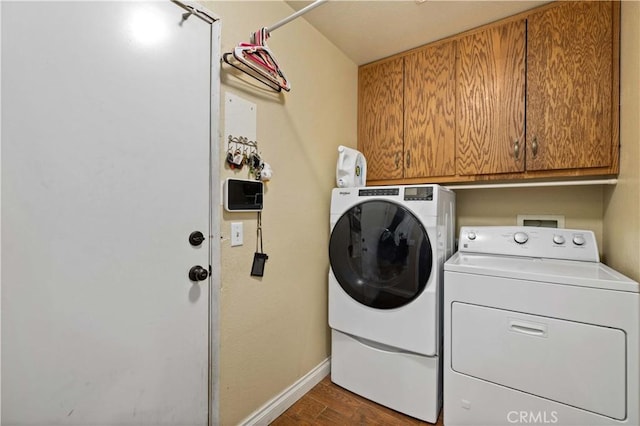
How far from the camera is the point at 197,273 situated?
3.78 ft

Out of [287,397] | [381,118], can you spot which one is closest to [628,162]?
[381,118]

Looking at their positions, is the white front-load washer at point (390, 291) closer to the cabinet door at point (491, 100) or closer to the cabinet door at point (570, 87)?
the cabinet door at point (491, 100)

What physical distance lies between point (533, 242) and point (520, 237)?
7cm

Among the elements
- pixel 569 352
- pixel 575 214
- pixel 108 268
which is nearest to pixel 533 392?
pixel 569 352

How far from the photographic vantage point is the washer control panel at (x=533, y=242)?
148 centimetres

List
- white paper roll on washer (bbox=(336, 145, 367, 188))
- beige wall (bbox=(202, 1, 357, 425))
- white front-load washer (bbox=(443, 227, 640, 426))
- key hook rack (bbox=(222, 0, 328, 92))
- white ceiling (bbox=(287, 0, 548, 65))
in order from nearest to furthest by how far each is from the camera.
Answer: white front-load washer (bbox=(443, 227, 640, 426))
key hook rack (bbox=(222, 0, 328, 92))
beige wall (bbox=(202, 1, 357, 425))
white ceiling (bbox=(287, 0, 548, 65))
white paper roll on washer (bbox=(336, 145, 367, 188))

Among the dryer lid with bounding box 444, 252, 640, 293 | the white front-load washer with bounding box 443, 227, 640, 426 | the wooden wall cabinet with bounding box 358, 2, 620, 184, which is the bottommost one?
the white front-load washer with bounding box 443, 227, 640, 426

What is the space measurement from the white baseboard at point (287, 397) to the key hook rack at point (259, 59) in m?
1.76

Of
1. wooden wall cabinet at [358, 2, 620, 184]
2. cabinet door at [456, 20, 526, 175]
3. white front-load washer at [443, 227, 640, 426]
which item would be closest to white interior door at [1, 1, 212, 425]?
white front-load washer at [443, 227, 640, 426]

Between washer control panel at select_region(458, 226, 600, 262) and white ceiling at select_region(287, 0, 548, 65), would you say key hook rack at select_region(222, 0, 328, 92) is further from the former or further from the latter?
washer control panel at select_region(458, 226, 600, 262)

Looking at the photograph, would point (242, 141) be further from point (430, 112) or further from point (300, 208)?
point (430, 112)

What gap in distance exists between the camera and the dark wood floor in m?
1.51

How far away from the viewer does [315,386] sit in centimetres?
182

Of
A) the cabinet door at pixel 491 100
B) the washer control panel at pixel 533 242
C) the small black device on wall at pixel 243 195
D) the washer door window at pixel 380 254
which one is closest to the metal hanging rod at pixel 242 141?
the small black device on wall at pixel 243 195
